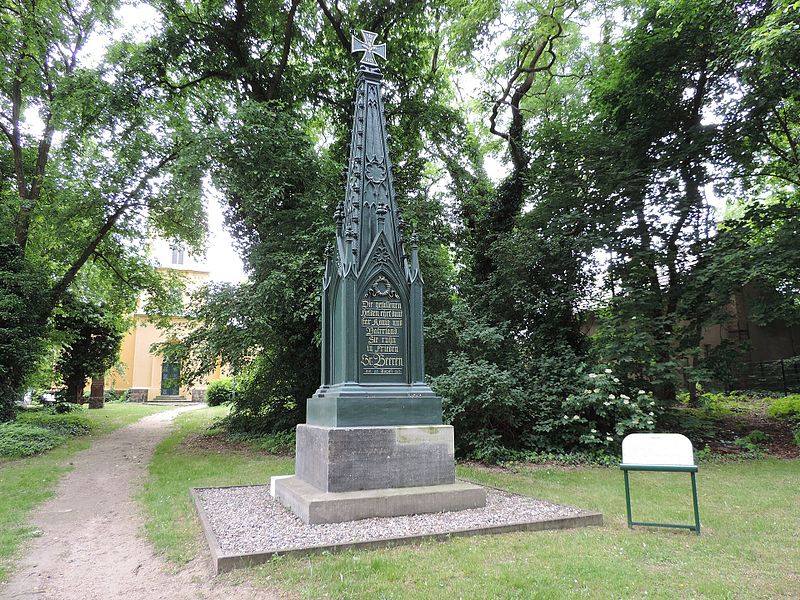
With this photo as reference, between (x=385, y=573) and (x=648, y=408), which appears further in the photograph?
(x=648, y=408)

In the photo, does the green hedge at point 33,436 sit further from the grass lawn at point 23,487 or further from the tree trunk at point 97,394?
the tree trunk at point 97,394

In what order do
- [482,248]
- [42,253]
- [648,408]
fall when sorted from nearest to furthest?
[648,408] → [482,248] → [42,253]

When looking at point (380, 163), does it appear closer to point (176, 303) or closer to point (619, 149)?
point (619, 149)

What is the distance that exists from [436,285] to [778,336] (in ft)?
51.8

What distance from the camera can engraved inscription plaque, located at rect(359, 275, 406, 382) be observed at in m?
6.52

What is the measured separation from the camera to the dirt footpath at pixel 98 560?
12.6 feet

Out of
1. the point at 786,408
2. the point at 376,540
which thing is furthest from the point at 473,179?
the point at 376,540

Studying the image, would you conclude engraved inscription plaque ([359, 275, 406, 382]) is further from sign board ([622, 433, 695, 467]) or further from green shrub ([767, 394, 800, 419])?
green shrub ([767, 394, 800, 419])

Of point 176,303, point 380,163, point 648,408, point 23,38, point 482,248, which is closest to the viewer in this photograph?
point 380,163

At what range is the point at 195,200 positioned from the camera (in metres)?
11.4

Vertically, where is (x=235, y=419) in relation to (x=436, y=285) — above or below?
below

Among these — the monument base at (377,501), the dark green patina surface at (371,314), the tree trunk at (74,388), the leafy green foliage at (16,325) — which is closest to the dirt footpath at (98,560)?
the monument base at (377,501)

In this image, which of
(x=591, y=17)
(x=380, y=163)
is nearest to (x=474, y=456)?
(x=380, y=163)

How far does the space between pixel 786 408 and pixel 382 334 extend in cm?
1268
